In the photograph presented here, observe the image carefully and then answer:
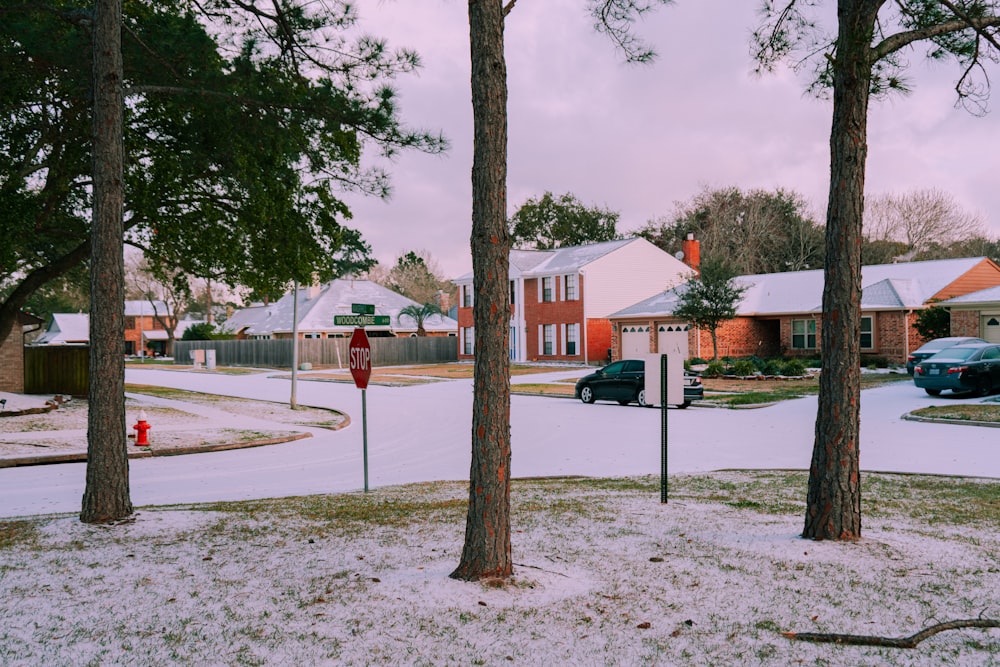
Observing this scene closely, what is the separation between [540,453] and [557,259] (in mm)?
39067

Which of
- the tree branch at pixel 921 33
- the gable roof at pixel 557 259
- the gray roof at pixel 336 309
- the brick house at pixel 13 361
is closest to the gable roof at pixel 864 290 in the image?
the gable roof at pixel 557 259

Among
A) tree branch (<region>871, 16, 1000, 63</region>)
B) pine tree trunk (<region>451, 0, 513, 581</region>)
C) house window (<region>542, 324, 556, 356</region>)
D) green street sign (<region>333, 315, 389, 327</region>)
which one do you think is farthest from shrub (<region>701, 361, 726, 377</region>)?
pine tree trunk (<region>451, 0, 513, 581</region>)

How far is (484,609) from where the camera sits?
511 cm

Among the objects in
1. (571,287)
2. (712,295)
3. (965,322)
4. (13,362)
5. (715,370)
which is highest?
(571,287)

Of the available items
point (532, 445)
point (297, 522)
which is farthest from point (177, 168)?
point (297, 522)

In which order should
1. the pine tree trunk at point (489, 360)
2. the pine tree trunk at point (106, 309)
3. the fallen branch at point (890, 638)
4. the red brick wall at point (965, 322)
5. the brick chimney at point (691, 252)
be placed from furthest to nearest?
1. the brick chimney at point (691, 252)
2. the red brick wall at point (965, 322)
3. the pine tree trunk at point (106, 309)
4. the pine tree trunk at point (489, 360)
5. the fallen branch at point (890, 638)

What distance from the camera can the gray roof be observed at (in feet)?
213

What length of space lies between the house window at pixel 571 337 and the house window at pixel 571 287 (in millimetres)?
1691

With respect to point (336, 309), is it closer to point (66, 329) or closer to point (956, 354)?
point (66, 329)

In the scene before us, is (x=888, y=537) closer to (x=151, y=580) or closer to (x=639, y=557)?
(x=639, y=557)

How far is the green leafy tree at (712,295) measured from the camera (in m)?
36.1

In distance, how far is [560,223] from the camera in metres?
74.9

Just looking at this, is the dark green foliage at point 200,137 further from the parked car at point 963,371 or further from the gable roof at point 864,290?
the gable roof at point 864,290

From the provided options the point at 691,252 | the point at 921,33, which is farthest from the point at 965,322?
the point at 921,33
